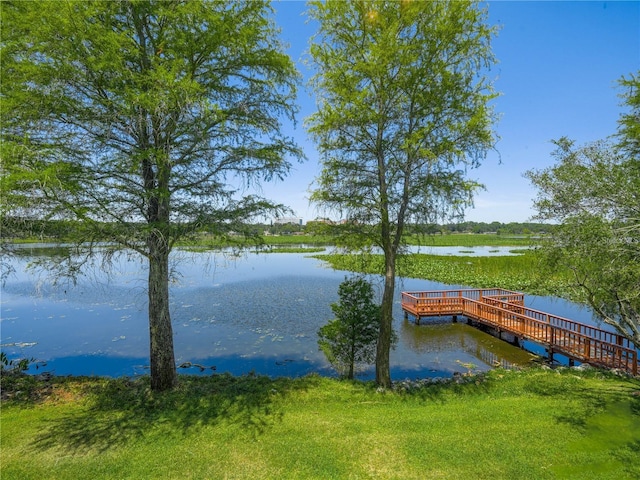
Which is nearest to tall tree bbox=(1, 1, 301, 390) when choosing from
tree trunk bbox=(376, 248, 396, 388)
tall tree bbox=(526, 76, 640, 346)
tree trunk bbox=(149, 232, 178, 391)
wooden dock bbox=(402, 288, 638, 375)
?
tree trunk bbox=(149, 232, 178, 391)

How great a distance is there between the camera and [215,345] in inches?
540

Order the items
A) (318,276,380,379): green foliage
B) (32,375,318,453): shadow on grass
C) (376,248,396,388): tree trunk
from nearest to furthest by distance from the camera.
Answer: (32,375,318,453): shadow on grass
(376,248,396,388): tree trunk
(318,276,380,379): green foliage

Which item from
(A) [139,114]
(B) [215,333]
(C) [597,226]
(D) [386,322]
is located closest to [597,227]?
(C) [597,226]

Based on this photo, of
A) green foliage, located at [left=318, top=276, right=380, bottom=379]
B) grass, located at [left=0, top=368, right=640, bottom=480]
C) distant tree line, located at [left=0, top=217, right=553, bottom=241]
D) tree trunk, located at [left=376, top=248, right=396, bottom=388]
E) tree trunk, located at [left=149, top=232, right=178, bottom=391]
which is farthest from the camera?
green foliage, located at [left=318, top=276, right=380, bottom=379]

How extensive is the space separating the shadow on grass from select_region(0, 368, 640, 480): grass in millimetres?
32

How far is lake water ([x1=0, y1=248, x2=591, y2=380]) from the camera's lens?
37.6 ft

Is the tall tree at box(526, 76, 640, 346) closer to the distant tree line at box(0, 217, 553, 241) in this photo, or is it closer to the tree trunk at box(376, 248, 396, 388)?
the distant tree line at box(0, 217, 553, 241)

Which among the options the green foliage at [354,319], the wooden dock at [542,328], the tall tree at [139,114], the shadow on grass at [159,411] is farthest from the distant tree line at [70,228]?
the wooden dock at [542,328]

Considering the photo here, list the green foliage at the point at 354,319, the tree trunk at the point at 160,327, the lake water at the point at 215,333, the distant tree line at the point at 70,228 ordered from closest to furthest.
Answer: the distant tree line at the point at 70,228 → the tree trunk at the point at 160,327 → the green foliage at the point at 354,319 → the lake water at the point at 215,333

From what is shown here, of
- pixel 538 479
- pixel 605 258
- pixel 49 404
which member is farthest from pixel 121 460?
pixel 605 258

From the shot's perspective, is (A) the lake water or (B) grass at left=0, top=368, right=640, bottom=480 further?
(A) the lake water

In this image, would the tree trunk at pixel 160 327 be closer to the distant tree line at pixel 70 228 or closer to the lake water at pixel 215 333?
the lake water at pixel 215 333

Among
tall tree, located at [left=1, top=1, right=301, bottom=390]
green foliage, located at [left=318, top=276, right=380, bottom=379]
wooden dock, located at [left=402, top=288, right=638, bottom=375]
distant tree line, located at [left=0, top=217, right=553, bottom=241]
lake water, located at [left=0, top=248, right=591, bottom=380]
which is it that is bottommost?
lake water, located at [left=0, top=248, right=591, bottom=380]

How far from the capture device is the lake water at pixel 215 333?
1145 cm
